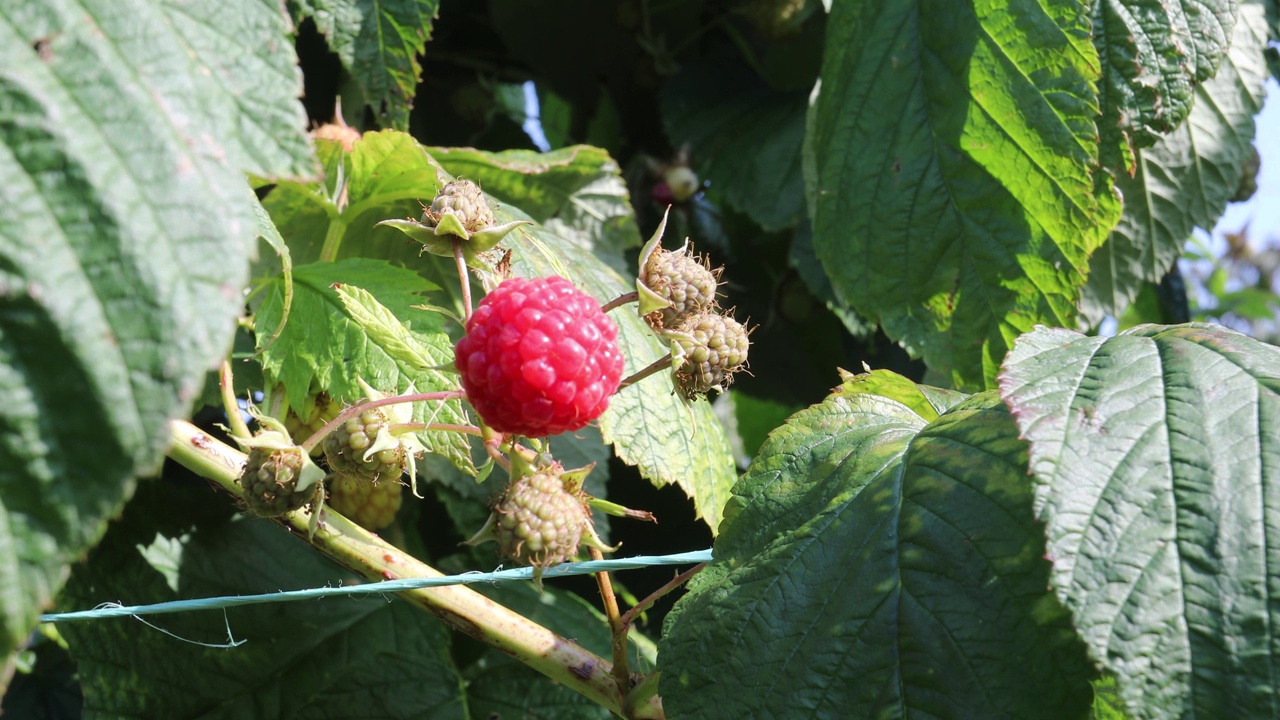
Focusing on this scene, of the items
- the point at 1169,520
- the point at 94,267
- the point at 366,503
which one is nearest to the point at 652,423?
the point at 366,503

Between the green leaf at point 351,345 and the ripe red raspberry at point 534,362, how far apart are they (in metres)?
0.14

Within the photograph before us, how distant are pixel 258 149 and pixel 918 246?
74 centimetres

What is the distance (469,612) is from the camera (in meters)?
0.73

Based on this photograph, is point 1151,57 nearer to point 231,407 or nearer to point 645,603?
point 645,603

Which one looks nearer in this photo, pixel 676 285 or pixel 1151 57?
pixel 676 285

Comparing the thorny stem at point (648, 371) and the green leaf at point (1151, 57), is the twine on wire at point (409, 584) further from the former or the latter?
the green leaf at point (1151, 57)

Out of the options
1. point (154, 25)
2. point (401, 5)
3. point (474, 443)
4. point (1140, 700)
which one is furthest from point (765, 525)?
point (401, 5)

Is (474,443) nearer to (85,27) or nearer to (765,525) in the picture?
(765,525)

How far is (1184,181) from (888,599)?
888mm

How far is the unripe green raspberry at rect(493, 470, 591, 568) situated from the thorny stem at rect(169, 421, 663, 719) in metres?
0.16

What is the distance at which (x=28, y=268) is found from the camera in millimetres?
379

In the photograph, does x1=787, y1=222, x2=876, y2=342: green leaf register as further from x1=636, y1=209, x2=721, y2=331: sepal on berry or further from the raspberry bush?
x1=636, y1=209, x2=721, y2=331: sepal on berry

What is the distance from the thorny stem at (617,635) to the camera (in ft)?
2.32

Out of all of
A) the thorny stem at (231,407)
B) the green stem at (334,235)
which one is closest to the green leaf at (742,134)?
the green stem at (334,235)
